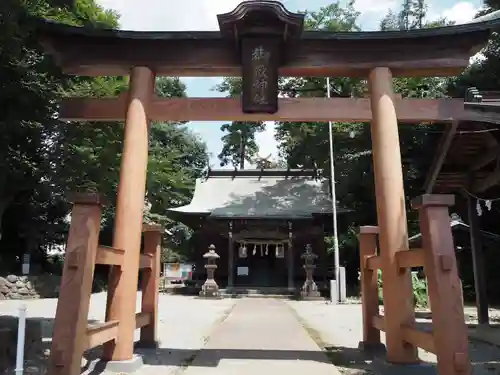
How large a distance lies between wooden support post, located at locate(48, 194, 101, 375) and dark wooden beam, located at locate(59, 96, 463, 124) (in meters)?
2.51

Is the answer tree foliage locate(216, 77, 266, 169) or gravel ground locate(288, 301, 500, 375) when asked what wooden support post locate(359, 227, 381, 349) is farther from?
tree foliage locate(216, 77, 266, 169)

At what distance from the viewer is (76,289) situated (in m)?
4.28

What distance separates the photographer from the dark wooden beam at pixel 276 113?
6648 mm

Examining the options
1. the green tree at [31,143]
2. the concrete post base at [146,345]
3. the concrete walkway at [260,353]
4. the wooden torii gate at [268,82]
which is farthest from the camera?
the green tree at [31,143]

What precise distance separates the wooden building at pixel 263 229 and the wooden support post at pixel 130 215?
1845 centimetres

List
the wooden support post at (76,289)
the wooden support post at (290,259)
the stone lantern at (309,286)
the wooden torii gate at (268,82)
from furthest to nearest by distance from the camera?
the wooden support post at (290,259), the stone lantern at (309,286), the wooden torii gate at (268,82), the wooden support post at (76,289)

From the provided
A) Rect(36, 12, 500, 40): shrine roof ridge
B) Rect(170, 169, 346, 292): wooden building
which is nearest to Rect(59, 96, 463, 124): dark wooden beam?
Rect(36, 12, 500, 40): shrine roof ridge

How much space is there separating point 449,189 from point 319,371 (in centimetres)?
657

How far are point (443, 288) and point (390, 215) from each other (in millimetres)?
1933

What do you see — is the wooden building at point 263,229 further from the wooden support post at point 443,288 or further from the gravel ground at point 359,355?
the wooden support post at point 443,288

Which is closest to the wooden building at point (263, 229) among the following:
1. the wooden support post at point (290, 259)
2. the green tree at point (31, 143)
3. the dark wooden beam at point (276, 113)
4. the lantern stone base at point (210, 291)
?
the wooden support post at point (290, 259)

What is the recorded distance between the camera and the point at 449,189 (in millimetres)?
10312

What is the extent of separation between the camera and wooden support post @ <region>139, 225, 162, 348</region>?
6.80 m

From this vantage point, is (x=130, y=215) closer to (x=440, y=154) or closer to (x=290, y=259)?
(x=440, y=154)
